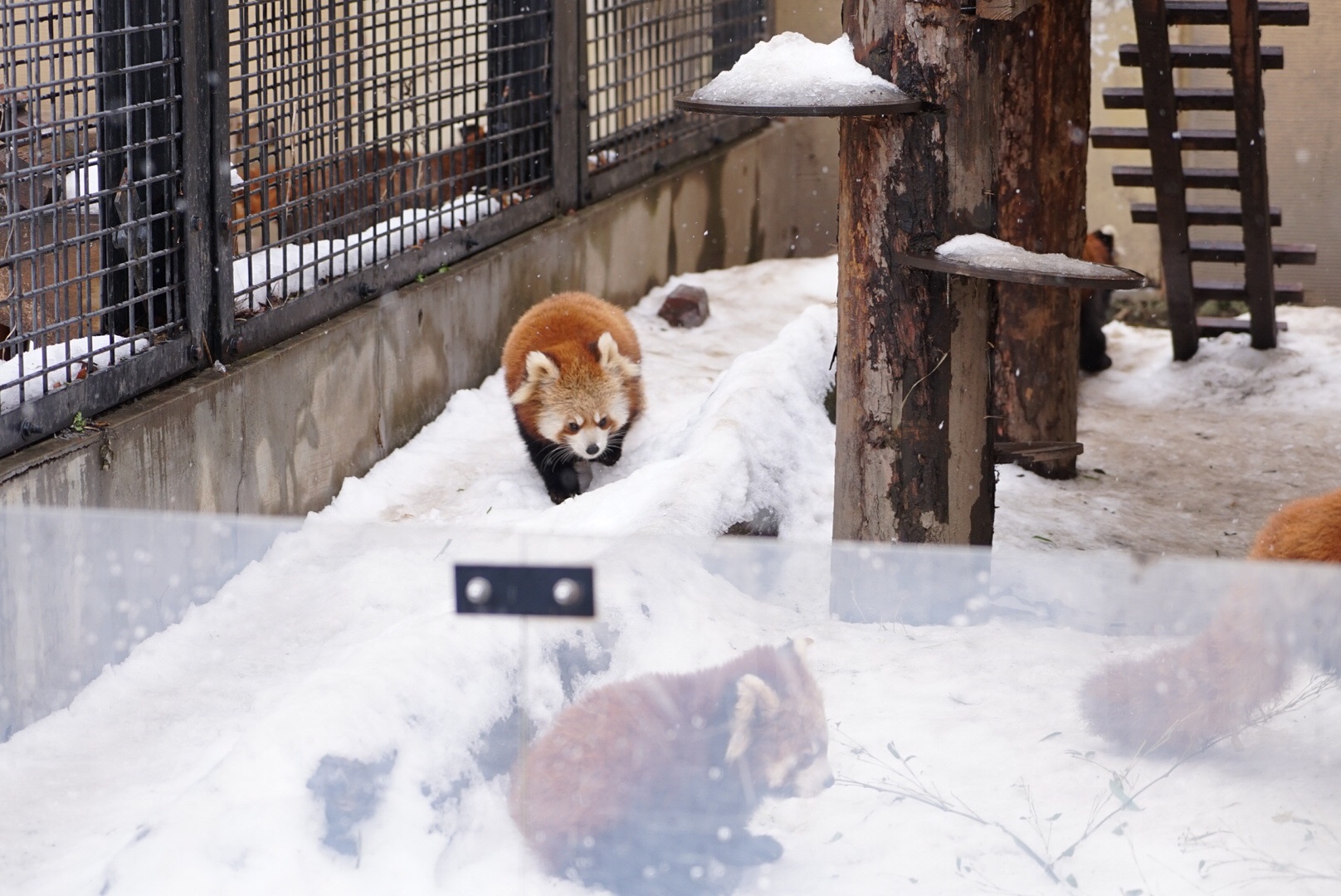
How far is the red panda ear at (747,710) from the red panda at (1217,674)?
1.39 ft

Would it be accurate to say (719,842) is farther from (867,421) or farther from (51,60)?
(51,60)

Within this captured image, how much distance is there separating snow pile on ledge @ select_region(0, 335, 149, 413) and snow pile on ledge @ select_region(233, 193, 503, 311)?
742 millimetres

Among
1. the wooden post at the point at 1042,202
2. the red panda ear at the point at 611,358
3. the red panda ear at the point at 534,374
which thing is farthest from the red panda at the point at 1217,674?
the red panda ear at the point at 611,358

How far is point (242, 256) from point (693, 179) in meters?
5.03

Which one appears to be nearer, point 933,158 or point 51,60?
point 933,158

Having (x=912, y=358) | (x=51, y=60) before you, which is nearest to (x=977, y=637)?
(x=912, y=358)

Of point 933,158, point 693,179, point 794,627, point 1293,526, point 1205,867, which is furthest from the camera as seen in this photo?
point 693,179

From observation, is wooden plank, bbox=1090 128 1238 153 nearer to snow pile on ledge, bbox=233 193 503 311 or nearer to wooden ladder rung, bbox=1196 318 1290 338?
wooden ladder rung, bbox=1196 318 1290 338

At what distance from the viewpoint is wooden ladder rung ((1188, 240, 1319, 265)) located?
8.52 metres

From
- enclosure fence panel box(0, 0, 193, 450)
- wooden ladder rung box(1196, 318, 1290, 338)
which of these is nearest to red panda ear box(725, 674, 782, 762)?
enclosure fence panel box(0, 0, 193, 450)

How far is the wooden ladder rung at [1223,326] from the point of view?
888cm

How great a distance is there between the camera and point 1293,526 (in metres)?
3.42

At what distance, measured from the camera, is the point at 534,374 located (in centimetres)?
591

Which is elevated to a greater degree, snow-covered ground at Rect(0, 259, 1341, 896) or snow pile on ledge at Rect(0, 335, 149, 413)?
snow pile on ledge at Rect(0, 335, 149, 413)
